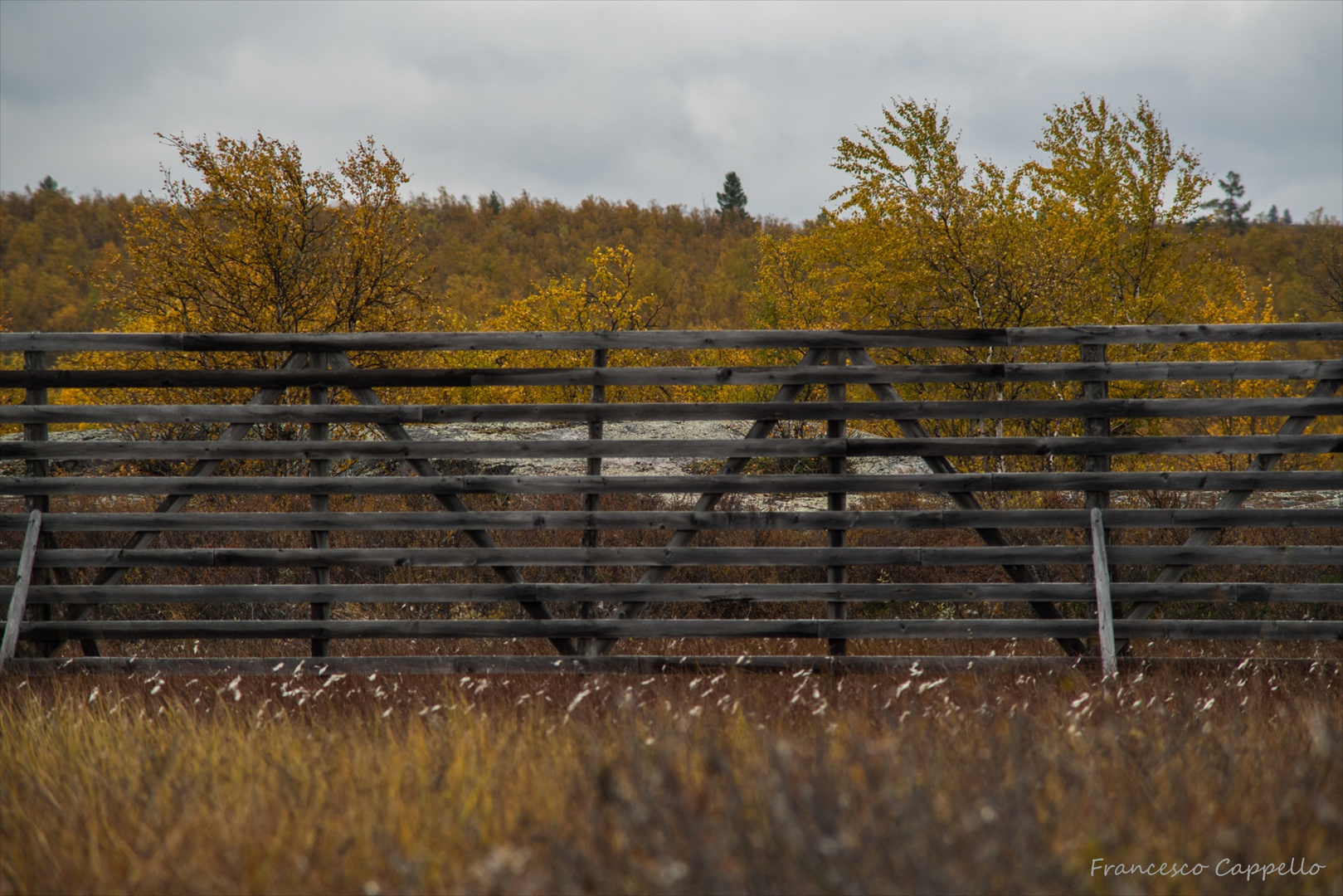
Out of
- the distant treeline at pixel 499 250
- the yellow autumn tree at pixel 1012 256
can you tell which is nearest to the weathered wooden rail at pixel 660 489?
the yellow autumn tree at pixel 1012 256

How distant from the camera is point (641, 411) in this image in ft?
19.1

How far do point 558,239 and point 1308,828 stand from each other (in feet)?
201

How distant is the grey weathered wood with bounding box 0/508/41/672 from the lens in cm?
557

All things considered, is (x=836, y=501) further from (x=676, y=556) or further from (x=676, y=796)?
(x=676, y=796)

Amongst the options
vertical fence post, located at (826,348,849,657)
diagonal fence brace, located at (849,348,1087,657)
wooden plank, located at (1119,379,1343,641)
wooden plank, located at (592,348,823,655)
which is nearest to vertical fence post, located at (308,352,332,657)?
wooden plank, located at (592,348,823,655)

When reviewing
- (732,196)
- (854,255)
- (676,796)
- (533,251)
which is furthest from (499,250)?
(676,796)

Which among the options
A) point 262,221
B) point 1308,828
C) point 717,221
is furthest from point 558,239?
point 1308,828

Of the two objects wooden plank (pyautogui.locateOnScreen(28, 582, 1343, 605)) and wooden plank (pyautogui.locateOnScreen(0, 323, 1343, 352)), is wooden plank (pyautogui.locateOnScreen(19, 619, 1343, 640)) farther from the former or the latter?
wooden plank (pyautogui.locateOnScreen(0, 323, 1343, 352))

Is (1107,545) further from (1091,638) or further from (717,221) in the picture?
(717,221)

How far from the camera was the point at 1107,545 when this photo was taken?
18.7 feet

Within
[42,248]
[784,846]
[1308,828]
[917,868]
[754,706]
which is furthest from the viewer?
[42,248]

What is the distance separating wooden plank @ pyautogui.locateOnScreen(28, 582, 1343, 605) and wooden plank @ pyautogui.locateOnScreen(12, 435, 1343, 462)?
91 cm

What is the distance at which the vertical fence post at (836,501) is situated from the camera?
581 centimetres

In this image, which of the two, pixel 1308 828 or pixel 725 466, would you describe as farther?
pixel 725 466
